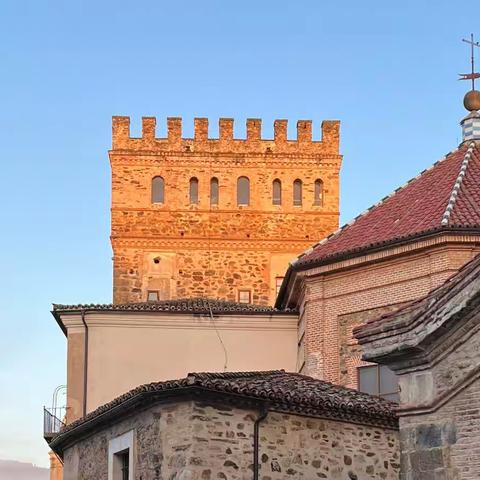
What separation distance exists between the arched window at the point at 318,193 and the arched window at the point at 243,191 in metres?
3.01

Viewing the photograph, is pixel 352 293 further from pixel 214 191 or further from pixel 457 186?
pixel 214 191

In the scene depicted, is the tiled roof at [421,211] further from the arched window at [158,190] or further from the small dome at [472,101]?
the arched window at [158,190]

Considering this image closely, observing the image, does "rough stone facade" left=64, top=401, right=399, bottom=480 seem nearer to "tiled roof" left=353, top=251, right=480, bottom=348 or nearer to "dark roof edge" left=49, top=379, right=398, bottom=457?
"dark roof edge" left=49, top=379, right=398, bottom=457

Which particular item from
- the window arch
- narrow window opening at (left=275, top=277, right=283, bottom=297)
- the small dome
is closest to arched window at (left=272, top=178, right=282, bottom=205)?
the window arch

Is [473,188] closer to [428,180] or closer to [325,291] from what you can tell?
[428,180]

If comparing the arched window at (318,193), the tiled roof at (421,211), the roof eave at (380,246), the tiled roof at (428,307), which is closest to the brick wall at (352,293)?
the roof eave at (380,246)

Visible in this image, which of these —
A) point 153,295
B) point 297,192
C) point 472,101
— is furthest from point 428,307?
point 297,192

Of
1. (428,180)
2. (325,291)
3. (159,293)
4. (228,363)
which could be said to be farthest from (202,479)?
(159,293)

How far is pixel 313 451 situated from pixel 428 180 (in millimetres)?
11637

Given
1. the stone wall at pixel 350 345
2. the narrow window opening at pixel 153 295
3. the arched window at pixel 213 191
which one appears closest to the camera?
the stone wall at pixel 350 345

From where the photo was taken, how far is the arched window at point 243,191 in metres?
53.8

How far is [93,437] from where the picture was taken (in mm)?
20359

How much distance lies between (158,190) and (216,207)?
2728 millimetres

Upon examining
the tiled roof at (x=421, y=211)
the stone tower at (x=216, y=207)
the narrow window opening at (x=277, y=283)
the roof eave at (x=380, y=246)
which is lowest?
the roof eave at (x=380, y=246)
